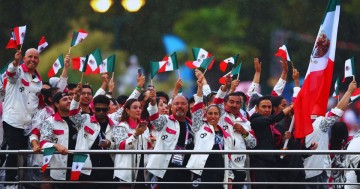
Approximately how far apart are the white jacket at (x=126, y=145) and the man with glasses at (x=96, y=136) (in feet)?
0.46

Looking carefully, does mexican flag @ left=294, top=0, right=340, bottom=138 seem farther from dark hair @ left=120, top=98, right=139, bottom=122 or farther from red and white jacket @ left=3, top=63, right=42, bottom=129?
red and white jacket @ left=3, top=63, right=42, bottom=129

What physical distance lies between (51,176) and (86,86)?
1282 millimetres

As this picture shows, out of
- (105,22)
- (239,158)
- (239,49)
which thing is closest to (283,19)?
(239,49)

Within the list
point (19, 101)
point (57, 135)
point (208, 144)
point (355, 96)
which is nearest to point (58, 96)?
point (57, 135)

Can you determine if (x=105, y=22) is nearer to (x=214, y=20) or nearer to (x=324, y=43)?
(x=214, y=20)

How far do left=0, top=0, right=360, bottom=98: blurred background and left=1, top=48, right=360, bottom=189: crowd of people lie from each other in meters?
8.11

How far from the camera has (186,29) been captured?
27078 mm

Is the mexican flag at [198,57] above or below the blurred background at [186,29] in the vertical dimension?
below

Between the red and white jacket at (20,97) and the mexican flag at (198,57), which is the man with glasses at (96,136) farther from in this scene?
the mexican flag at (198,57)

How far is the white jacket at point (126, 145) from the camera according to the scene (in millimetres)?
17453

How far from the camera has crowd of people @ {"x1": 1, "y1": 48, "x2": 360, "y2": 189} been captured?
17.4m

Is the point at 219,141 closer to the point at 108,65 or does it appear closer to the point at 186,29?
the point at 108,65

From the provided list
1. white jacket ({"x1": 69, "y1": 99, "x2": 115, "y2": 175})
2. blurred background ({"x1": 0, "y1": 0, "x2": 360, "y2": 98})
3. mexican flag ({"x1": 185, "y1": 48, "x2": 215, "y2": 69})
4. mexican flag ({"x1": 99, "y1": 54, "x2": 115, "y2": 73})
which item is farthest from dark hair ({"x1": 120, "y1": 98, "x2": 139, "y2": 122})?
blurred background ({"x1": 0, "y1": 0, "x2": 360, "y2": 98})

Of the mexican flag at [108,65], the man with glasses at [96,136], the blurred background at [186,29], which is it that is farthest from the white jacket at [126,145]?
the blurred background at [186,29]
